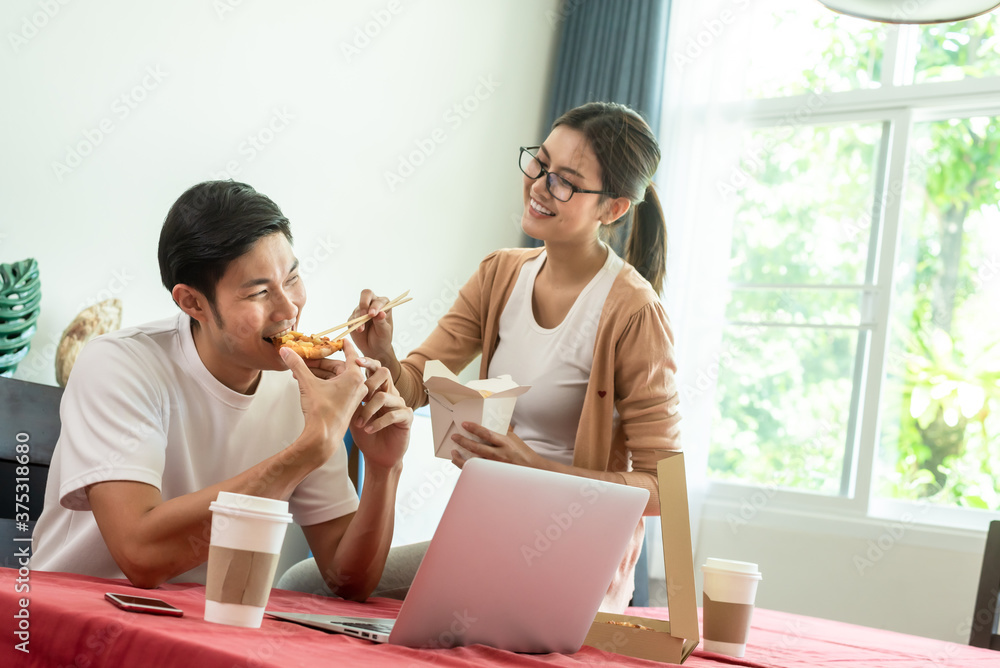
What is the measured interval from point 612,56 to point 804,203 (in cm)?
118

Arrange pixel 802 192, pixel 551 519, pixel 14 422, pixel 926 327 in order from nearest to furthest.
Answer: pixel 551 519, pixel 14 422, pixel 926 327, pixel 802 192

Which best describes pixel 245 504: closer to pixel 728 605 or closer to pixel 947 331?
pixel 728 605

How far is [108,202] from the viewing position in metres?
2.60

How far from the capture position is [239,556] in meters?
0.85

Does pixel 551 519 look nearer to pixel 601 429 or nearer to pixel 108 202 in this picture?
pixel 601 429

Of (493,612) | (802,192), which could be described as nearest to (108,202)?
(493,612)

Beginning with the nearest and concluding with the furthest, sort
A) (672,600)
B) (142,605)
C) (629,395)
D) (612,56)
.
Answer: (142,605)
(672,600)
(629,395)
(612,56)

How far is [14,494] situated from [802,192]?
3.39 meters

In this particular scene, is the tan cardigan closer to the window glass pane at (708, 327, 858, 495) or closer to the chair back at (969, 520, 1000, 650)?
the chair back at (969, 520, 1000, 650)

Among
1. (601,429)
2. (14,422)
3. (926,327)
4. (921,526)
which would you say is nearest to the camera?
(601,429)

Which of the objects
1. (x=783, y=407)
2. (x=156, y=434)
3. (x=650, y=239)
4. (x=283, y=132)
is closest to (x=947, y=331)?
(x=783, y=407)

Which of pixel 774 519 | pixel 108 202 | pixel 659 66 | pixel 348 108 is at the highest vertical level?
pixel 659 66

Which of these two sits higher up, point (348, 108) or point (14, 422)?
point (348, 108)

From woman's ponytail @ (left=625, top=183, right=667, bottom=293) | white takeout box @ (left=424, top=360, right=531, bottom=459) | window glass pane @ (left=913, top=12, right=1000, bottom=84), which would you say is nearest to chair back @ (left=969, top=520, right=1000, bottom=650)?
woman's ponytail @ (left=625, top=183, right=667, bottom=293)
